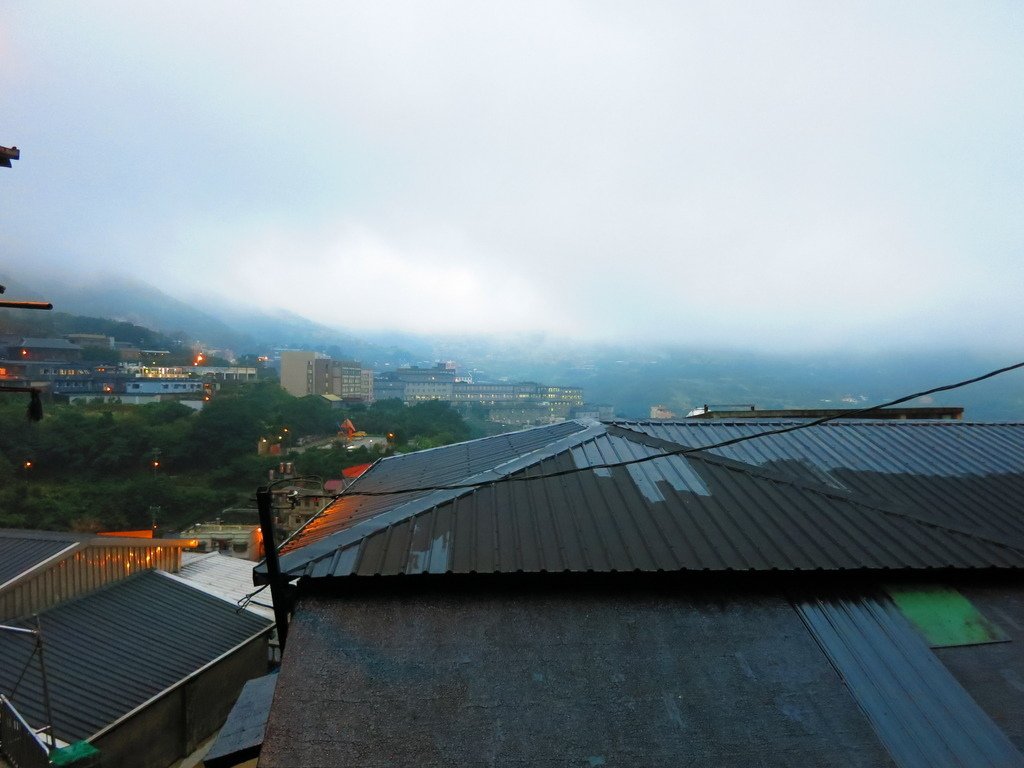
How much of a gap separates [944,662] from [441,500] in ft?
18.0

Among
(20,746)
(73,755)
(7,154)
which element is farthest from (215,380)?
(7,154)

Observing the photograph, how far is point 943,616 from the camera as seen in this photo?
17.2 ft

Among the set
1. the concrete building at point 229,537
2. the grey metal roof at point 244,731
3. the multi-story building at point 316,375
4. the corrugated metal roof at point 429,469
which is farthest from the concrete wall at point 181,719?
the multi-story building at point 316,375

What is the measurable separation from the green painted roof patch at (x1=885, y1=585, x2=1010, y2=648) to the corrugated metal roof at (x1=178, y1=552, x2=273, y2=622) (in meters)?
17.6

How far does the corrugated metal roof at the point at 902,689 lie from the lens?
4086 mm

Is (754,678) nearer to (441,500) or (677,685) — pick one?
(677,685)

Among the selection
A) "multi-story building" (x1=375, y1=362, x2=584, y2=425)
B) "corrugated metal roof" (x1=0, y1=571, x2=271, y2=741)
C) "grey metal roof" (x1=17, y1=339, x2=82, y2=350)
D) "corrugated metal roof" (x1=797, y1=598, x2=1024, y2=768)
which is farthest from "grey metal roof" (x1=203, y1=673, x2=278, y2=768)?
"multi-story building" (x1=375, y1=362, x2=584, y2=425)

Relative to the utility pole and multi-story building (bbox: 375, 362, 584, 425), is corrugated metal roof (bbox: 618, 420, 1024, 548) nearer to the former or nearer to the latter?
the utility pole

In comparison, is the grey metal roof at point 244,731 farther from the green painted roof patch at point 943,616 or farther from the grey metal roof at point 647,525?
the green painted roof patch at point 943,616

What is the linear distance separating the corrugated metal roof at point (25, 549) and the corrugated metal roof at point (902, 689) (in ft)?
64.1

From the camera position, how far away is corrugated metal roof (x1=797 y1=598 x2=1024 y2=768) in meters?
4.09

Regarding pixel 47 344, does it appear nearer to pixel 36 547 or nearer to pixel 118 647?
pixel 36 547

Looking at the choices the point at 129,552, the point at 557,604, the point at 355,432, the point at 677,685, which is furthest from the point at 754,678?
the point at 355,432

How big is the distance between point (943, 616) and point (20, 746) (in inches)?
474
